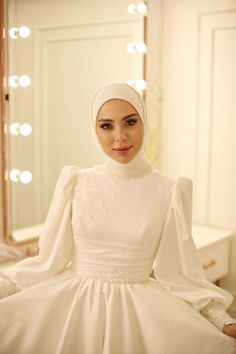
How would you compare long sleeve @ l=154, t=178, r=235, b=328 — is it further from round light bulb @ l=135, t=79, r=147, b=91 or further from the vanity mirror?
round light bulb @ l=135, t=79, r=147, b=91

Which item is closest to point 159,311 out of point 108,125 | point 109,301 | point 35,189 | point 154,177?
point 109,301

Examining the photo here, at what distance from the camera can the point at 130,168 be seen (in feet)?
4.22

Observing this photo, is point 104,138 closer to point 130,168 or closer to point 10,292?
point 130,168

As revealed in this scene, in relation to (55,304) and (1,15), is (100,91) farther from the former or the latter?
(1,15)

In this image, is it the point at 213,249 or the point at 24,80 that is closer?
the point at 24,80

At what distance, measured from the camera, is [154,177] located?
130 cm

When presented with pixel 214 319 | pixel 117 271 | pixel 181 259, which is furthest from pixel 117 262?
pixel 214 319

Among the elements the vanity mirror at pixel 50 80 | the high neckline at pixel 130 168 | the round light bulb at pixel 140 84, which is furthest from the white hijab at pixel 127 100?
the round light bulb at pixel 140 84

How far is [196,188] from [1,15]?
4.38 feet

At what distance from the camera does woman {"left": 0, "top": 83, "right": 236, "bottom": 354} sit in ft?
3.67

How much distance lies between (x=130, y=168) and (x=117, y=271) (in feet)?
0.85

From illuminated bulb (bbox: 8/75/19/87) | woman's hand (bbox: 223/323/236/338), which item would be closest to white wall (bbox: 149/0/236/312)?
illuminated bulb (bbox: 8/75/19/87)

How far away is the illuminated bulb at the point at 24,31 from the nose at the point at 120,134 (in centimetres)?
84

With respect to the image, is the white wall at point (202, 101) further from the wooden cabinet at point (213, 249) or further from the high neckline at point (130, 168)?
the high neckline at point (130, 168)
